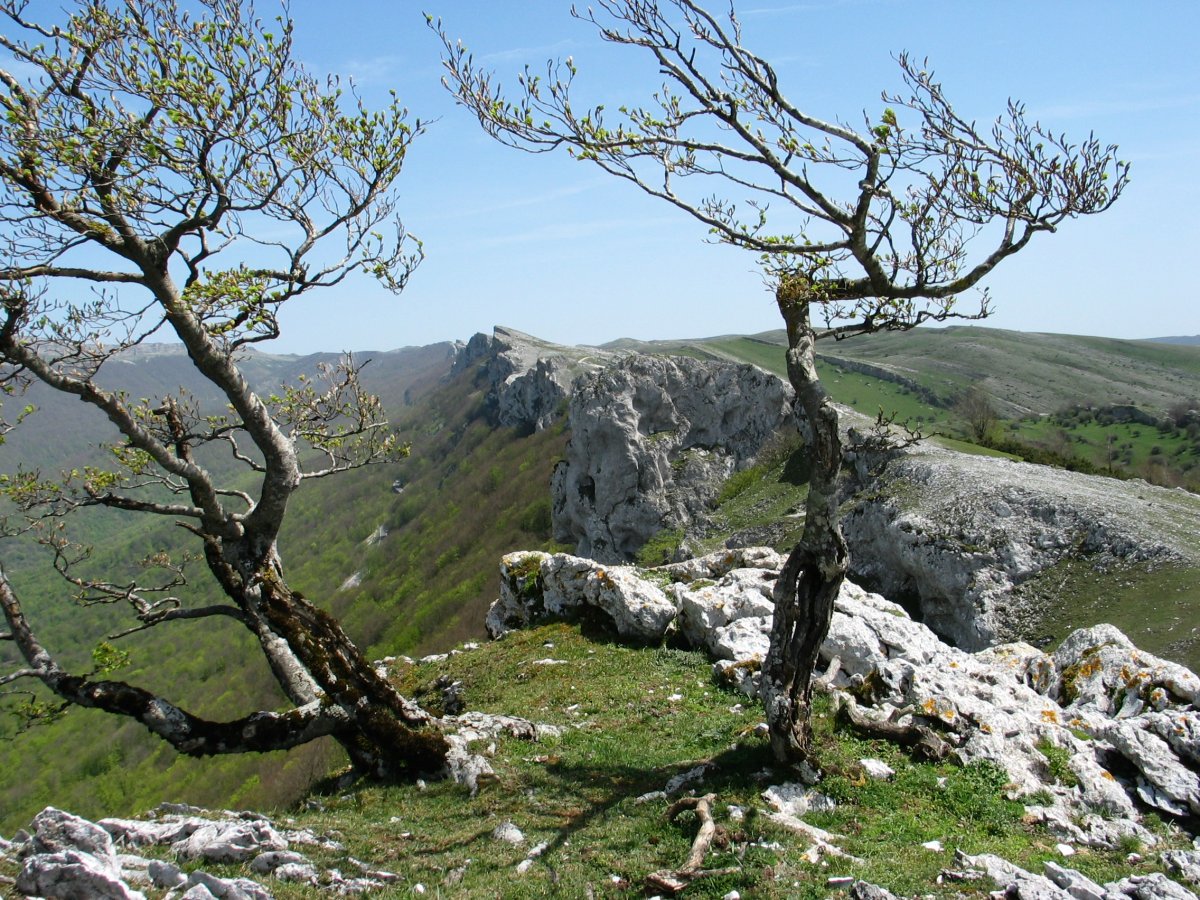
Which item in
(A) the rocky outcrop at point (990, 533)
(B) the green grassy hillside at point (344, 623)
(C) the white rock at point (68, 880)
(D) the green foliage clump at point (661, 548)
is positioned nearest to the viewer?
(C) the white rock at point (68, 880)

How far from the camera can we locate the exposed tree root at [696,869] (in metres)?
7.98

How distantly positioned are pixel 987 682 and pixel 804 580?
8618 mm

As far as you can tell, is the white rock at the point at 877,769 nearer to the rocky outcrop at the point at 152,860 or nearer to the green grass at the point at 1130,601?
the rocky outcrop at the point at 152,860

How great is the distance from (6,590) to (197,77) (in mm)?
8400

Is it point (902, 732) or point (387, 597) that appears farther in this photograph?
point (387, 597)

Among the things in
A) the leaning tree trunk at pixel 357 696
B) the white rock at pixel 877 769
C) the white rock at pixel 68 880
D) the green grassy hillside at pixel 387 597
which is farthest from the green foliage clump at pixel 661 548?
the white rock at pixel 68 880

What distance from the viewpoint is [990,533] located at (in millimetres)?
42594

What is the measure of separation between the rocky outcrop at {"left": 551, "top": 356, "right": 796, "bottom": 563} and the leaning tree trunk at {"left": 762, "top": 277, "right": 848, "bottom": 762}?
A: 5970cm

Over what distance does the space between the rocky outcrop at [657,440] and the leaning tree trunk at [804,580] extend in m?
59.7

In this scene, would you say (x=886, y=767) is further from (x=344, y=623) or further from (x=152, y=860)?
(x=344, y=623)

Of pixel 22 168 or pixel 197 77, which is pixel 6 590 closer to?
pixel 22 168

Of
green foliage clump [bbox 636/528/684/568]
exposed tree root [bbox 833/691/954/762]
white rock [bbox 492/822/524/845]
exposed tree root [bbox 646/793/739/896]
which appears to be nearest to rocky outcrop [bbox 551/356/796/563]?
green foliage clump [bbox 636/528/684/568]

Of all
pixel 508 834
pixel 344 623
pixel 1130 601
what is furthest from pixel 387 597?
pixel 508 834

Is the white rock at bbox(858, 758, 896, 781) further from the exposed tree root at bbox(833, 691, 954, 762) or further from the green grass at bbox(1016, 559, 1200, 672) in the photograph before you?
the green grass at bbox(1016, 559, 1200, 672)
